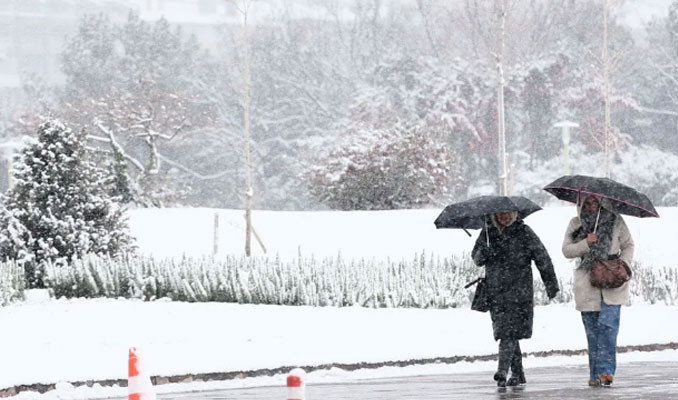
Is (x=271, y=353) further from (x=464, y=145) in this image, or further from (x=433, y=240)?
(x=464, y=145)

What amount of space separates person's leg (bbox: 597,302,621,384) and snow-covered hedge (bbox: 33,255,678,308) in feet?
29.5

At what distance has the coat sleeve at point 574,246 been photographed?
11.2m

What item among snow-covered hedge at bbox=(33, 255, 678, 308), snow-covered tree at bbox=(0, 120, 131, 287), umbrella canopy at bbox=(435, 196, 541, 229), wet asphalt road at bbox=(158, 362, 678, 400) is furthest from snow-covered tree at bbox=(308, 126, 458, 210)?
umbrella canopy at bbox=(435, 196, 541, 229)

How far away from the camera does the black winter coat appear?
11383mm

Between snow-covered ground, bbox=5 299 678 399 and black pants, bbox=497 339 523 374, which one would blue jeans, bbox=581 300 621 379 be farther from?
snow-covered ground, bbox=5 299 678 399

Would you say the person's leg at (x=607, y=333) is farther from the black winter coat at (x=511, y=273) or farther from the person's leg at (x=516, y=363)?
the person's leg at (x=516, y=363)

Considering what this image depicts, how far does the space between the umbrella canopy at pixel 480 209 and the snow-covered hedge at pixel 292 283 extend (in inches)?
319

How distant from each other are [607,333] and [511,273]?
34.8 inches

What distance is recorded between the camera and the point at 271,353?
1571 centimetres

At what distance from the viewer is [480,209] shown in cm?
1141

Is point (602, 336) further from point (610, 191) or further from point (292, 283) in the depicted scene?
point (292, 283)

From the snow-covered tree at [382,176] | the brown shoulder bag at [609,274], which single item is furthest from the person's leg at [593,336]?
the snow-covered tree at [382,176]

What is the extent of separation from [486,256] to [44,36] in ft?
300

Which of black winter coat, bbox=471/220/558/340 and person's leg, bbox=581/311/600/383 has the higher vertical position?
black winter coat, bbox=471/220/558/340
